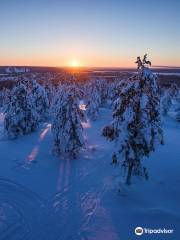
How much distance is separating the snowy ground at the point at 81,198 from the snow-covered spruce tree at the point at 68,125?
3.39 feet

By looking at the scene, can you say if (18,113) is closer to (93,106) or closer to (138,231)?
(93,106)

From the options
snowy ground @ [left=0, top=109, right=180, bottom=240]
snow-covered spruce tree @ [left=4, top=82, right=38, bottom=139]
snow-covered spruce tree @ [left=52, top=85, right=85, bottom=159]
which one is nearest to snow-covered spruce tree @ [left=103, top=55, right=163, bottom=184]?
snowy ground @ [left=0, top=109, right=180, bottom=240]

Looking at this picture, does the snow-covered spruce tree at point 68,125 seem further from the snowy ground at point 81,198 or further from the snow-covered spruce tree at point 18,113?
the snow-covered spruce tree at point 18,113

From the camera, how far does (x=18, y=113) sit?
25.8 meters

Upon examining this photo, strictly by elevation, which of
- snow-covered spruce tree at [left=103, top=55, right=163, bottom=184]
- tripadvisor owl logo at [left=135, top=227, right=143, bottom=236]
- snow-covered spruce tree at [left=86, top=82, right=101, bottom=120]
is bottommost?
tripadvisor owl logo at [left=135, top=227, right=143, bottom=236]

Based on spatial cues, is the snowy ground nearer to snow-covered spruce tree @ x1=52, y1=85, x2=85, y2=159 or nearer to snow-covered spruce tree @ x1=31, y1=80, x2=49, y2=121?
snow-covered spruce tree @ x1=52, y1=85, x2=85, y2=159

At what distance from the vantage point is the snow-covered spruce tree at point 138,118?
43.1 feet

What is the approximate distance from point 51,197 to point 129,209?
13.7 ft

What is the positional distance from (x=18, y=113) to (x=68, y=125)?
8793 millimetres

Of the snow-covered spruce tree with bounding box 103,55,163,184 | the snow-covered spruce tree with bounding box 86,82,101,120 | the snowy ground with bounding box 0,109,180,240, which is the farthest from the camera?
the snow-covered spruce tree with bounding box 86,82,101,120

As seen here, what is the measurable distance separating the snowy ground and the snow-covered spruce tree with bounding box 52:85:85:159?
103 centimetres

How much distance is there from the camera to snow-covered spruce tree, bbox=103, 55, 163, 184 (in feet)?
43.1

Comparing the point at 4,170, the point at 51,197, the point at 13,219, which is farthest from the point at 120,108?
the point at 4,170

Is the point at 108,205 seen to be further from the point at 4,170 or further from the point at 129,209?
the point at 4,170
